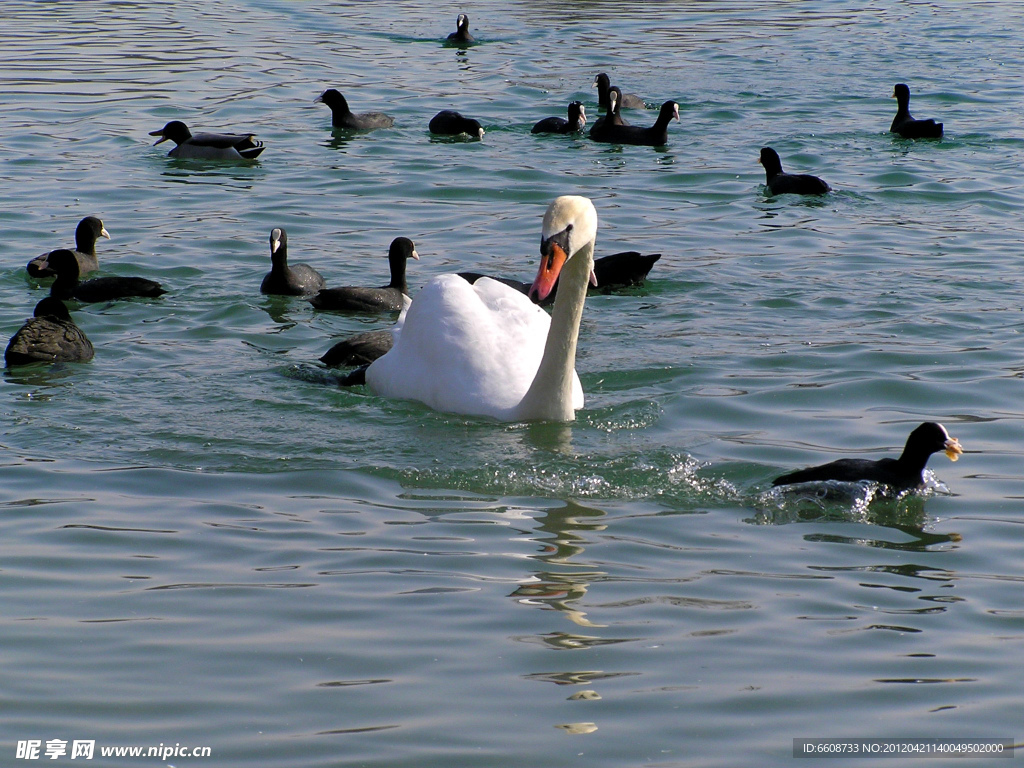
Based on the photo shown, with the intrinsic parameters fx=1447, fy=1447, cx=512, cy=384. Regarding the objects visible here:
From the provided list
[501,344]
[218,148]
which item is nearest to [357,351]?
[501,344]

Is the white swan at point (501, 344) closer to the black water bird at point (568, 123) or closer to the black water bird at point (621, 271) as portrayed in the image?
the black water bird at point (621, 271)

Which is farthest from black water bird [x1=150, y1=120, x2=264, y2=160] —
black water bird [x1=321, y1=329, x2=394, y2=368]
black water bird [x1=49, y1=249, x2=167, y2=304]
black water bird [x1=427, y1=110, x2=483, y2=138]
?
black water bird [x1=321, y1=329, x2=394, y2=368]

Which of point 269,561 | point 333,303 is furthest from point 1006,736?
point 333,303

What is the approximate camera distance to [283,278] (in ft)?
39.0

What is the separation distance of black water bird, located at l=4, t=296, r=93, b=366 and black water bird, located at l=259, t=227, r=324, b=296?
2.14 m

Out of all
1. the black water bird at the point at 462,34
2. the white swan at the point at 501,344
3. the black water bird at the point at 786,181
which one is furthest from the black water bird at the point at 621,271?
the black water bird at the point at 462,34

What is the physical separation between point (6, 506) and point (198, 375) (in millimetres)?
2602

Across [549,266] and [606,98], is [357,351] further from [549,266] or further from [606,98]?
[606,98]

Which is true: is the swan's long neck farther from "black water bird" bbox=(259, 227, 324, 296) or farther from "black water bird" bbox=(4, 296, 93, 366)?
"black water bird" bbox=(259, 227, 324, 296)

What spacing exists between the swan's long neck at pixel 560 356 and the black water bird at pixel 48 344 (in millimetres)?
3268

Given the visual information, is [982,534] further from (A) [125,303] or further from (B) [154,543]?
(A) [125,303]

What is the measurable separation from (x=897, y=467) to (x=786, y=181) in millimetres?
8661

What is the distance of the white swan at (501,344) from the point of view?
26.5 ft

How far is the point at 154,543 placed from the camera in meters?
6.62
